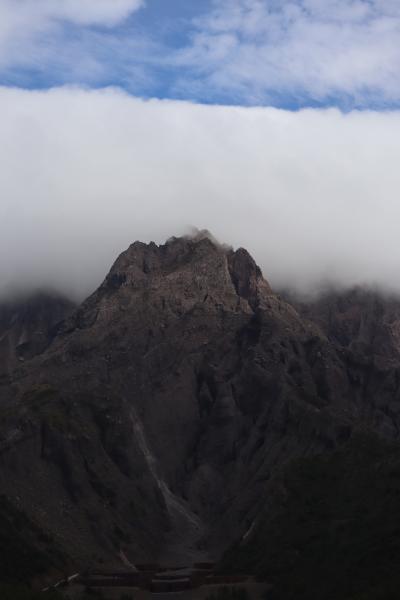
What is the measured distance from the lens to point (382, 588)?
509 ft

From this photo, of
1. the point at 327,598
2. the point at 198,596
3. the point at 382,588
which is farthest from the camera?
the point at 198,596

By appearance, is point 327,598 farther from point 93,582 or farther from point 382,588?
point 93,582

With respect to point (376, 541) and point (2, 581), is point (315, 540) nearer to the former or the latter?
point (376, 541)

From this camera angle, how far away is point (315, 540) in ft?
653

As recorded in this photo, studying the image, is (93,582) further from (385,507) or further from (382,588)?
(382,588)

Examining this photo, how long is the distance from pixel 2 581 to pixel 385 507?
60.8 metres

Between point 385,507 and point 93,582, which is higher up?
point 385,507

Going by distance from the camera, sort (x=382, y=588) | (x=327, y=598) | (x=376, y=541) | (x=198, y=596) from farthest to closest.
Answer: (x=198, y=596), (x=376, y=541), (x=327, y=598), (x=382, y=588)

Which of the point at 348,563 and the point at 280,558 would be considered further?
the point at 280,558

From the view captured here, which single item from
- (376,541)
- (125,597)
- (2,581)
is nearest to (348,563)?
(376,541)

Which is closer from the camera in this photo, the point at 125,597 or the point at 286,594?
the point at 286,594

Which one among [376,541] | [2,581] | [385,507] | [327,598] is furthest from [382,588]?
[2,581]

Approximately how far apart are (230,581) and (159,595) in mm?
11791

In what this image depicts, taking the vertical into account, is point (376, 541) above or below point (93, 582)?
above
